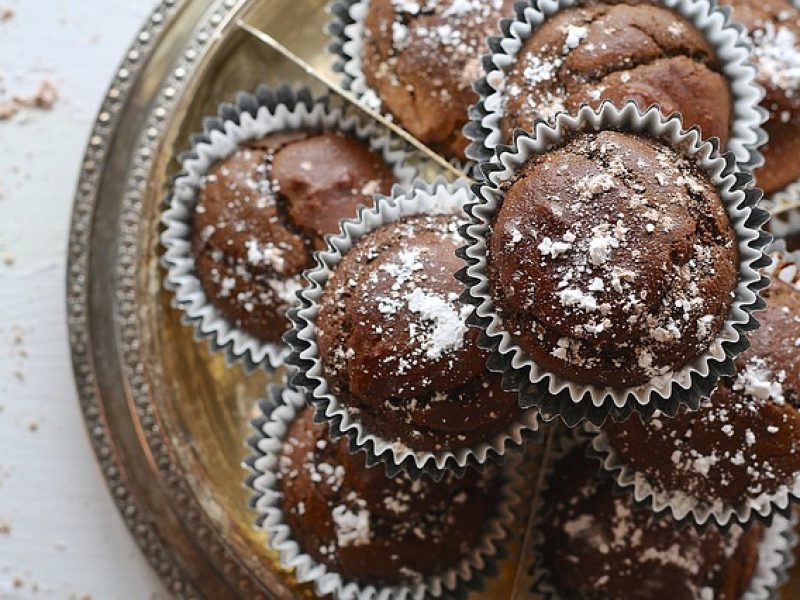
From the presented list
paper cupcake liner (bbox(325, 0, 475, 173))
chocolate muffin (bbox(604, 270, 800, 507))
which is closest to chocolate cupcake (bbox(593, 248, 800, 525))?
chocolate muffin (bbox(604, 270, 800, 507))

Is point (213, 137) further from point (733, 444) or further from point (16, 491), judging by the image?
point (733, 444)

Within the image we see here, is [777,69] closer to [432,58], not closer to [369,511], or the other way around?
[432,58]

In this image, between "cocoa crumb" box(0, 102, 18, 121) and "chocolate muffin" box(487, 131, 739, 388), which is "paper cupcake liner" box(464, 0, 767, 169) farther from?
"cocoa crumb" box(0, 102, 18, 121)

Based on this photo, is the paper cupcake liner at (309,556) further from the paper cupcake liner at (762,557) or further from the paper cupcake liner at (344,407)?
the paper cupcake liner at (344,407)

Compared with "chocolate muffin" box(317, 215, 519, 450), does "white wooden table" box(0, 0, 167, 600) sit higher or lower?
lower

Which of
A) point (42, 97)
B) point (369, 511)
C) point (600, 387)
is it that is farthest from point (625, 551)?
point (42, 97)

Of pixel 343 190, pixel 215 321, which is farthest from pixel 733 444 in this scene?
pixel 215 321

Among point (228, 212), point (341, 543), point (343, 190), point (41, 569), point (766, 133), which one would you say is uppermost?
point (766, 133)
